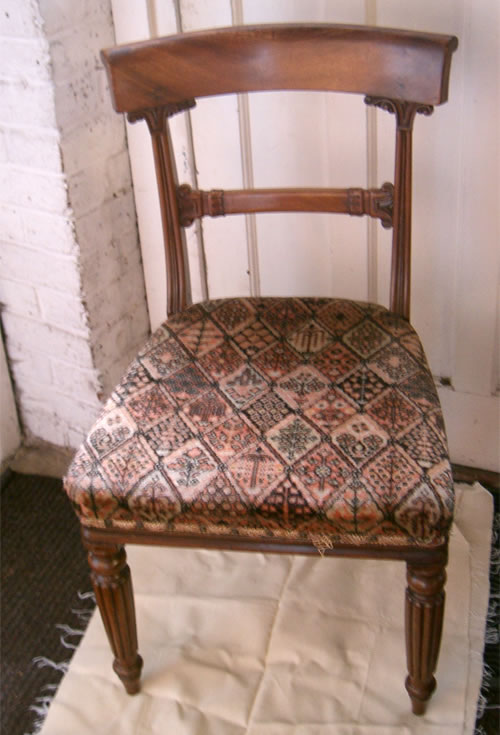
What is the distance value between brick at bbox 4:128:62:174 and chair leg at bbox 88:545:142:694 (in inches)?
A: 25.2

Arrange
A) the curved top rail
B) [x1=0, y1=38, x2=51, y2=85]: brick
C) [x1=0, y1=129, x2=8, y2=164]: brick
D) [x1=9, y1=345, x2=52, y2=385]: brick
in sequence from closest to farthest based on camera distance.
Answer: the curved top rail
[x1=0, y1=38, x2=51, y2=85]: brick
[x1=0, y1=129, x2=8, y2=164]: brick
[x1=9, y1=345, x2=52, y2=385]: brick

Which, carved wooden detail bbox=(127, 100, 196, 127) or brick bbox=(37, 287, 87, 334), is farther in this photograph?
brick bbox=(37, 287, 87, 334)

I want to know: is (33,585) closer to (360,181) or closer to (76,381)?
(76,381)

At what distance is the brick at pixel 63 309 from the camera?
160 cm

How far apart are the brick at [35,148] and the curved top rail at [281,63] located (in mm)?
225

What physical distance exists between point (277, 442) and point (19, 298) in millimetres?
744

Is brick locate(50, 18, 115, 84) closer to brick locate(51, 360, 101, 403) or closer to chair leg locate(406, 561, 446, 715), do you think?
brick locate(51, 360, 101, 403)

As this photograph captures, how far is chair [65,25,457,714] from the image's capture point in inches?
42.6

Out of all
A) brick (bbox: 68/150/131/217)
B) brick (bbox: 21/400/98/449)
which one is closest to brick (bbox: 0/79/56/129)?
brick (bbox: 68/150/131/217)

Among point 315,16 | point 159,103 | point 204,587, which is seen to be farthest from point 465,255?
point 204,587

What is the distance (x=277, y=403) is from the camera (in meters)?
1.19

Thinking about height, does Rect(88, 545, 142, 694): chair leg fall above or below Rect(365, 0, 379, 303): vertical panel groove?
below

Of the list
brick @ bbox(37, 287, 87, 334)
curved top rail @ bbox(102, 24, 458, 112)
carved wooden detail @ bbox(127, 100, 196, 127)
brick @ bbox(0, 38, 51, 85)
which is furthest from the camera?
brick @ bbox(37, 287, 87, 334)

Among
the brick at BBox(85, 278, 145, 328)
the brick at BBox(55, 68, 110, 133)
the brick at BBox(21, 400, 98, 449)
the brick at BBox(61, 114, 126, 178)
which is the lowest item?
the brick at BBox(21, 400, 98, 449)
